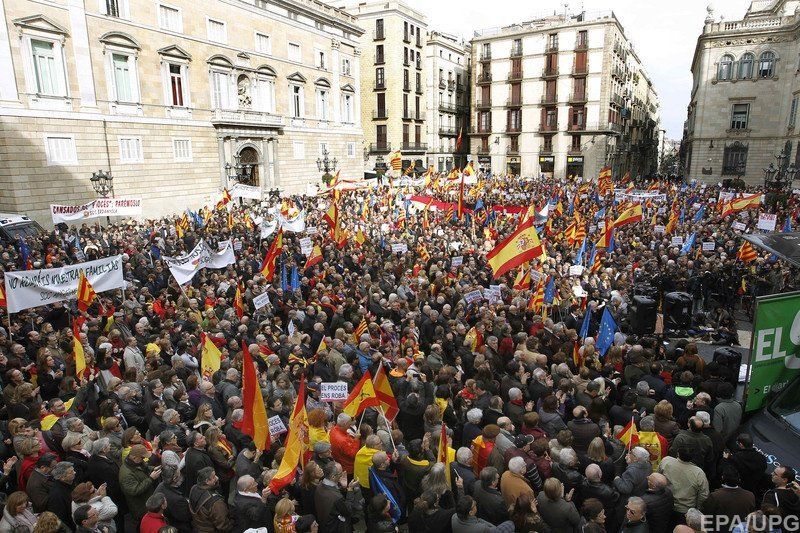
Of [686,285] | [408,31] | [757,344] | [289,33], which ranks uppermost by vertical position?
[408,31]

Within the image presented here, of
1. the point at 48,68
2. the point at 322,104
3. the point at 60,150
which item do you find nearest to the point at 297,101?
the point at 322,104

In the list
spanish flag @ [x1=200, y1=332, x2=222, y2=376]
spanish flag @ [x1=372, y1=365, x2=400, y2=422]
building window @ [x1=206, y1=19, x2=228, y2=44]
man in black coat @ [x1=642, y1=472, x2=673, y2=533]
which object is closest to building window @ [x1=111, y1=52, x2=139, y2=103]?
building window @ [x1=206, y1=19, x2=228, y2=44]

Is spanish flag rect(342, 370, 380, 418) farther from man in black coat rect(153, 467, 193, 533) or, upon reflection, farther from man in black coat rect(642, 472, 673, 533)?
man in black coat rect(642, 472, 673, 533)

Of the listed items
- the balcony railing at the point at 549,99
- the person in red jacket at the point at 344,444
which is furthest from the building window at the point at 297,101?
the person in red jacket at the point at 344,444

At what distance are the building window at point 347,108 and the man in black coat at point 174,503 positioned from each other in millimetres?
39648

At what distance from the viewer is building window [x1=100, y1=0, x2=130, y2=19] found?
979 inches

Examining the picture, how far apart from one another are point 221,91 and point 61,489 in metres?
30.6

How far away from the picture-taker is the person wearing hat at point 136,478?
4820mm

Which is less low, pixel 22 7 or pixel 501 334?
pixel 22 7

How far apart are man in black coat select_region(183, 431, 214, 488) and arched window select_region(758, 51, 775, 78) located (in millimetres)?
50475

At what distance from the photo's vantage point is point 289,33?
117 ft

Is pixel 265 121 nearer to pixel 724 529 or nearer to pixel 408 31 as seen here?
pixel 408 31

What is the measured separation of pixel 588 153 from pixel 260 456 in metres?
52.5

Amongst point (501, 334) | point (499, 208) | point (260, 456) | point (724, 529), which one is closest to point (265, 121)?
point (499, 208)
